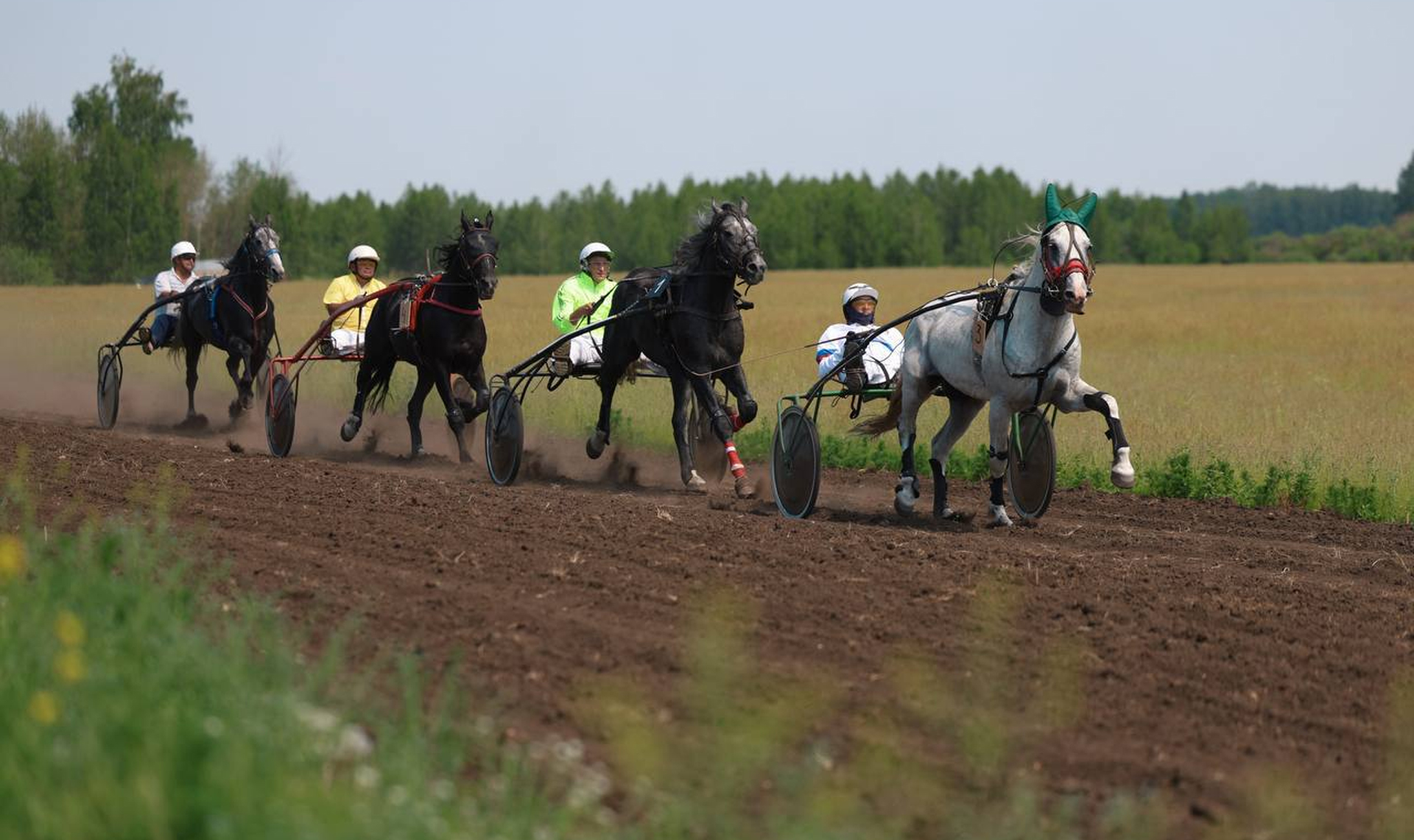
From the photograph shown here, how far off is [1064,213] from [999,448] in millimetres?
1553

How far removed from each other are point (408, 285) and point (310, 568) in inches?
283

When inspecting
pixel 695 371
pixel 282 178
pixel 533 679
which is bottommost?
pixel 533 679

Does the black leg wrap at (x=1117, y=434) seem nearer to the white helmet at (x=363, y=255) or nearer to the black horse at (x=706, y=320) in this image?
the black horse at (x=706, y=320)

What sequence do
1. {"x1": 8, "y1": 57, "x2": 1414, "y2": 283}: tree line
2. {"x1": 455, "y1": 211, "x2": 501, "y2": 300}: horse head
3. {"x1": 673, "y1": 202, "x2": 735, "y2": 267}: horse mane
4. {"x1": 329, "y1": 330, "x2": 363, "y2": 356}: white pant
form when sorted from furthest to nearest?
{"x1": 8, "y1": 57, "x2": 1414, "y2": 283}: tree line < {"x1": 329, "y1": 330, "x2": 363, "y2": 356}: white pant < {"x1": 455, "y1": 211, "x2": 501, "y2": 300}: horse head < {"x1": 673, "y1": 202, "x2": 735, "y2": 267}: horse mane

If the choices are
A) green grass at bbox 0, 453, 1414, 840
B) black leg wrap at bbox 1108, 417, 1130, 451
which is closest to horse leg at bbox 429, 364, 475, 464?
black leg wrap at bbox 1108, 417, 1130, 451

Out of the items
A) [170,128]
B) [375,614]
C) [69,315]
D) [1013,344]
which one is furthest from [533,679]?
[170,128]

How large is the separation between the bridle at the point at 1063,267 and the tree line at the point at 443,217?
146 feet

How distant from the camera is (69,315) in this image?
38.6m

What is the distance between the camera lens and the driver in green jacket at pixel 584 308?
1425 cm

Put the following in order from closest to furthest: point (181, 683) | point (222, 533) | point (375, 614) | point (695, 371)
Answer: point (181, 683) < point (375, 614) < point (222, 533) < point (695, 371)

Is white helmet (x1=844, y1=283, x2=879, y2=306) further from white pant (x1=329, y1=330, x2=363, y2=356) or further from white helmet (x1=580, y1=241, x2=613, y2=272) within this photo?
white pant (x1=329, y1=330, x2=363, y2=356)

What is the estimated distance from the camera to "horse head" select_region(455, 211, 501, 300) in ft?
45.1

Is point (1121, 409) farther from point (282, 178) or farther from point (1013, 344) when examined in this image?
point (282, 178)

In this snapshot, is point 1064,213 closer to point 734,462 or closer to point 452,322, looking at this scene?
point 734,462
